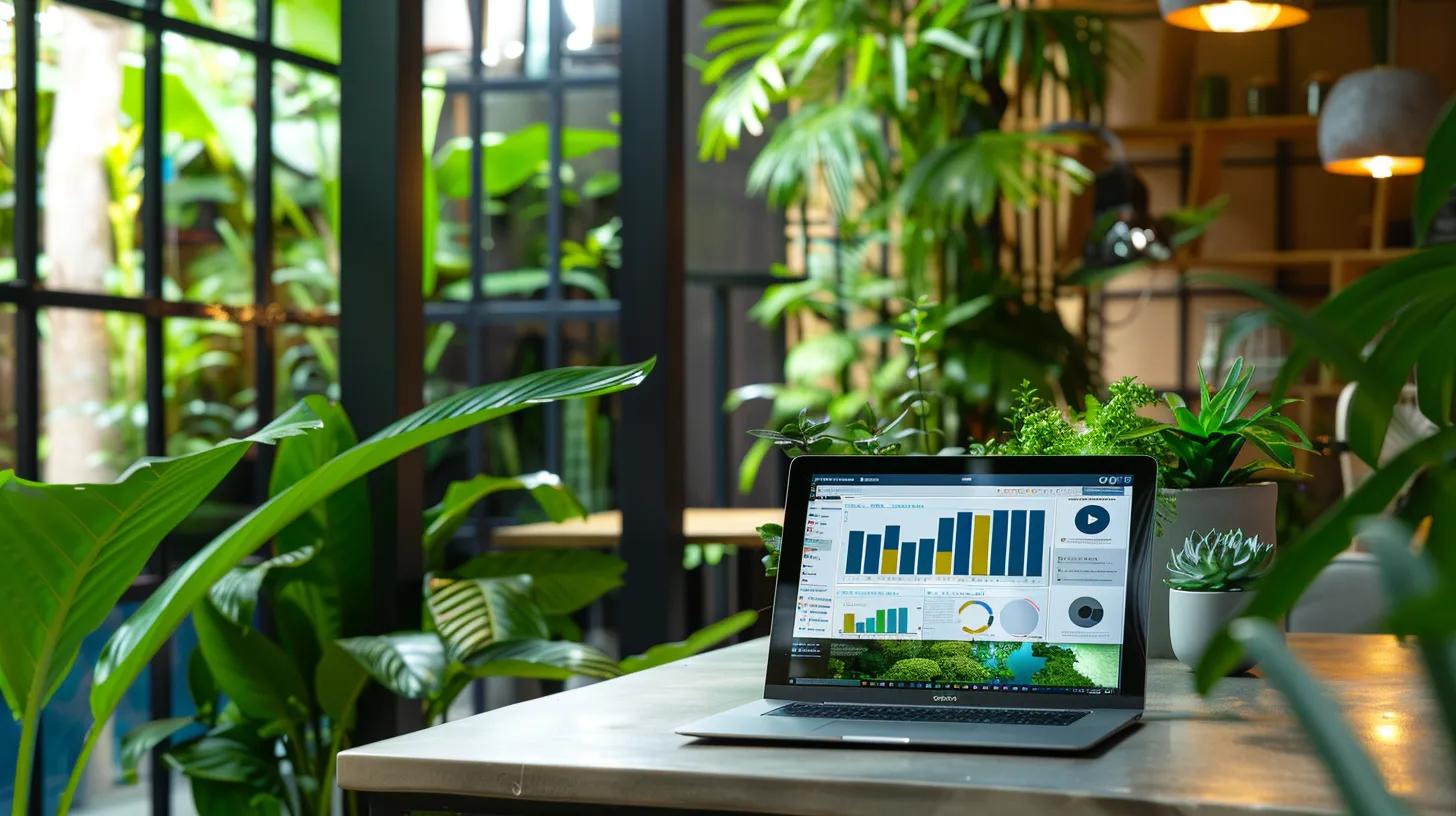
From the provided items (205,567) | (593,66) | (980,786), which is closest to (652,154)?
(593,66)

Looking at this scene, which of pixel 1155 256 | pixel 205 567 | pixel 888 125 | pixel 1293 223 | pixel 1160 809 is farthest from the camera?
pixel 1293 223

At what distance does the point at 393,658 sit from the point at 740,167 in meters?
3.51

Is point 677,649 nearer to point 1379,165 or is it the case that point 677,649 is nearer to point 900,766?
point 900,766

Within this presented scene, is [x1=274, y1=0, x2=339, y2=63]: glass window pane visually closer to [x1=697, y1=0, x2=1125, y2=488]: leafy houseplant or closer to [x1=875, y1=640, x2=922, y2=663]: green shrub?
[x1=697, y1=0, x2=1125, y2=488]: leafy houseplant

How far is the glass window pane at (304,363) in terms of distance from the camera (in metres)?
3.06

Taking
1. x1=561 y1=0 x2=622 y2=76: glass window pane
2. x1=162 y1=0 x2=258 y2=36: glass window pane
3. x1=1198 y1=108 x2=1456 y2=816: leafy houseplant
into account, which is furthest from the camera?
x1=561 y1=0 x2=622 y2=76: glass window pane

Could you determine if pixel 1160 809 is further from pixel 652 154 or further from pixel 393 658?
pixel 652 154

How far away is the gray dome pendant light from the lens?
169 inches

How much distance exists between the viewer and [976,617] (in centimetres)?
117

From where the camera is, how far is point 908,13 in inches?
154

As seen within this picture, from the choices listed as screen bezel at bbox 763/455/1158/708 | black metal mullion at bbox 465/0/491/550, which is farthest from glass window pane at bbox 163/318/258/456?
screen bezel at bbox 763/455/1158/708

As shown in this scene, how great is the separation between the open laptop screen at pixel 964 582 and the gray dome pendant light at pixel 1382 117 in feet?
11.7

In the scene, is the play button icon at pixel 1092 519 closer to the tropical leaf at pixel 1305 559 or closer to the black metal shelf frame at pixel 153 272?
the tropical leaf at pixel 1305 559

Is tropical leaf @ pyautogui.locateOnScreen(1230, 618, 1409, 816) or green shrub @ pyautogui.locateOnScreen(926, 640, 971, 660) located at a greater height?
tropical leaf @ pyautogui.locateOnScreen(1230, 618, 1409, 816)
